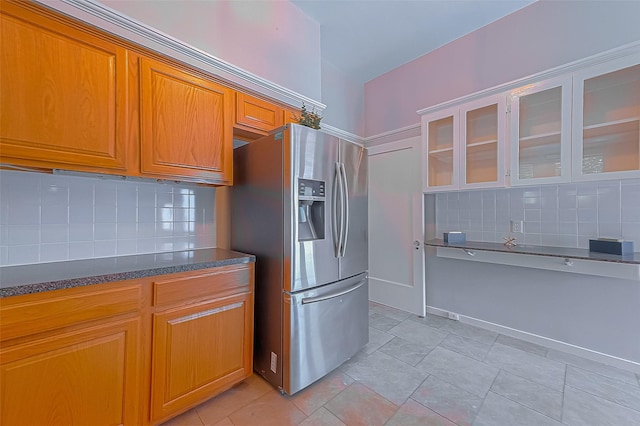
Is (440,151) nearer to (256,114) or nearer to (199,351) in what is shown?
(256,114)

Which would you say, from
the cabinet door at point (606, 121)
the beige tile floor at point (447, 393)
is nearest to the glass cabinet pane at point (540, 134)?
the cabinet door at point (606, 121)

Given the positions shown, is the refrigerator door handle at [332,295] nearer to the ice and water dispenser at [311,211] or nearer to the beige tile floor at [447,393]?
the ice and water dispenser at [311,211]

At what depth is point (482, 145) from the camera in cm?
261

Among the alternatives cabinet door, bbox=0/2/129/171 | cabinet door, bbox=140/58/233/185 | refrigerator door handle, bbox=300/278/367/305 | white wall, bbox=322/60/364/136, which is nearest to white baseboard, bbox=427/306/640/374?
refrigerator door handle, bbox=300/278/367/305

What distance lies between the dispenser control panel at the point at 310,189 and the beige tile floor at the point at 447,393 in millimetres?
1374

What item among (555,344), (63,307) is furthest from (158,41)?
(555,344)

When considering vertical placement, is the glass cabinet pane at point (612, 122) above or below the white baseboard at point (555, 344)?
above

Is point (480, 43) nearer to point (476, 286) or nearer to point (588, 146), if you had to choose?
Result: point (588, 146)

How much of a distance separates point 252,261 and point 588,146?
2821 millimetres

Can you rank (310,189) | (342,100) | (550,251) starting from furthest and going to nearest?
(342,100), (550,251), (310,189)

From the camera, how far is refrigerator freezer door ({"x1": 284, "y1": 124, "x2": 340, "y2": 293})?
170 cm

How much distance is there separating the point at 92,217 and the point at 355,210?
1887 millimetres

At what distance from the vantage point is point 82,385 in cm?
119

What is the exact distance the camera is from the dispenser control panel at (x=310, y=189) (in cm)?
176
